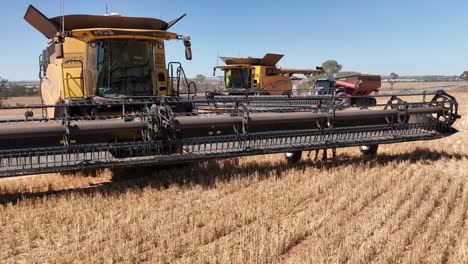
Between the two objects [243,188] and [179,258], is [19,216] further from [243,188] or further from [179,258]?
[243,188]

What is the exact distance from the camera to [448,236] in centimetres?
339

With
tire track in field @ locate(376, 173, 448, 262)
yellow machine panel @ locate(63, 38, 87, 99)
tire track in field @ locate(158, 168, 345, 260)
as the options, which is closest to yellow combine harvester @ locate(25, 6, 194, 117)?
yellow machine panel @ locate(63, 38, 87, 99)

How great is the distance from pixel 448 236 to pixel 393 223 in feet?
1.55

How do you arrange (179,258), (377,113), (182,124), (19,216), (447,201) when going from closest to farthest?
(179,258)
(19,216)
(447,201)
(182,124)
(377,113)

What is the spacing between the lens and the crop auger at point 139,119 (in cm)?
473

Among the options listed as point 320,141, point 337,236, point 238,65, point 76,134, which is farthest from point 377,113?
point 238,65

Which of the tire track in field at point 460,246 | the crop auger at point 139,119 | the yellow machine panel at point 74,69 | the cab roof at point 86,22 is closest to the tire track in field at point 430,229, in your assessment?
the tire track in field at point 460,246

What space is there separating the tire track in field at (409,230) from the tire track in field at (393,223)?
0.12 feet

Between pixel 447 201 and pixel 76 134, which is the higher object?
pixel 76 134

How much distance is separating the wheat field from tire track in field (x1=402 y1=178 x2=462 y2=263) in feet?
0.03

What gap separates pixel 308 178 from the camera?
213 inches

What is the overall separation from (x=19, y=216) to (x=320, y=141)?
3.98m

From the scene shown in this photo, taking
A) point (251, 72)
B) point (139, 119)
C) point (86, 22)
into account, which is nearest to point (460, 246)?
point (139, 119)

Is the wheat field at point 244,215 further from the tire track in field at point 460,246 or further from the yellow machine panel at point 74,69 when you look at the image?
the yellow machine panel at point 74,69
